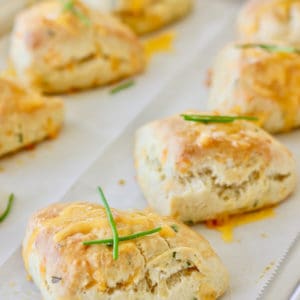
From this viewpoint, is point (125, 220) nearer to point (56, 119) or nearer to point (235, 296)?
point (235, 296)

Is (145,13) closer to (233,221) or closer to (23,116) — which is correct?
(23,116)

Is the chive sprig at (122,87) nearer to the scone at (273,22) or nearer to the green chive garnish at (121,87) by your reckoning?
the green chive garnish at (121,87)

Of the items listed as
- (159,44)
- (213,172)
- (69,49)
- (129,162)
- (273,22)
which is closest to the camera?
(213,172)

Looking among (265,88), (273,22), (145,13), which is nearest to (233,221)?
(265,88)

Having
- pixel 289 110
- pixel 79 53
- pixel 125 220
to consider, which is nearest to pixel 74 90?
pixel 79 53

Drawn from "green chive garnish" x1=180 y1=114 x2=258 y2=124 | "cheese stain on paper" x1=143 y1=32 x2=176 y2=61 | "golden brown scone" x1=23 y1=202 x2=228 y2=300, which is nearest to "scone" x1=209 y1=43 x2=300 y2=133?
"green chive garnish" x1=180 y1=114 x2=258 y2=124

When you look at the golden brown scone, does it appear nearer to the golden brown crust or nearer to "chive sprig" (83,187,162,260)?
"chive sprig" (83,187,162,260)
